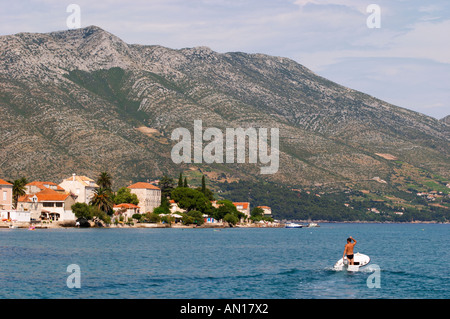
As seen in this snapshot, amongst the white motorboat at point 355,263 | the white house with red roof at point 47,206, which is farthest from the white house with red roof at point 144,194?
the white motorboat at point 355,263

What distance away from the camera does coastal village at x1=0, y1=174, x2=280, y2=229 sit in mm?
149500

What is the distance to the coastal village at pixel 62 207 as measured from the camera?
150 m

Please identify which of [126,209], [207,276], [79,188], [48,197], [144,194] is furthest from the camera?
[144,194]

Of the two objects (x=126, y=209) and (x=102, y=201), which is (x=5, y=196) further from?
(x=126, y=209)

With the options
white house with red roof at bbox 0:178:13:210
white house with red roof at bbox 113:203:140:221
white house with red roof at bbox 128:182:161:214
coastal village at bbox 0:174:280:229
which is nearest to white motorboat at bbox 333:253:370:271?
coastal village at bbox 0:174:280:229

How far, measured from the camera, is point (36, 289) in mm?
42188

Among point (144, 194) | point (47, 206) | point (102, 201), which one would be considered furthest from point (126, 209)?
point (47, 206)

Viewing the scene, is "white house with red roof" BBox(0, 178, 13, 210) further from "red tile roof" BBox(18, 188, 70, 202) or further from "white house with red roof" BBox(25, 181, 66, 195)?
"white house with red roof" BBox(25, 181, 66, 195)

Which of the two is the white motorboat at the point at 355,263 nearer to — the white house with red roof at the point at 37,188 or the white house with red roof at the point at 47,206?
the white house with red roof at the point at 47,206

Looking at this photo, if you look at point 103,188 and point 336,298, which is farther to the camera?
point 103,188

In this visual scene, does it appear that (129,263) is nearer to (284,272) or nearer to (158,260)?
(158,260)

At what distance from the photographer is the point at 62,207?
157375 millimetres
